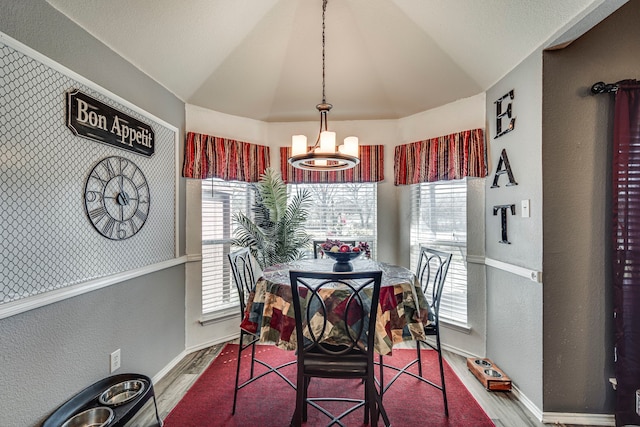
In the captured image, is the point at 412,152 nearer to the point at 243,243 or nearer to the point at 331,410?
the point at 243,243

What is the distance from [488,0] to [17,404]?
3.56 m

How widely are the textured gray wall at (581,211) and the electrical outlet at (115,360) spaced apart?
293cm

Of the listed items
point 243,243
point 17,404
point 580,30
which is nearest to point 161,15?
point 243,243

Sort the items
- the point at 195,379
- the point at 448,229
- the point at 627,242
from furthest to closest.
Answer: the point at 448,229
the point at 195,379
the point at 627,242

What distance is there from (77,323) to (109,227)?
Result: 616mm

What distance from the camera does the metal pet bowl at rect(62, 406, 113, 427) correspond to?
5.32ft

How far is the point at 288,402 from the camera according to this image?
7.06ft

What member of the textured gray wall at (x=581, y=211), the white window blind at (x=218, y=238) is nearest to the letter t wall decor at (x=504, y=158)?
the textured gray wall at (x=581, y=211)

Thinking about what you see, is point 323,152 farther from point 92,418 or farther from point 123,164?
point 92,418

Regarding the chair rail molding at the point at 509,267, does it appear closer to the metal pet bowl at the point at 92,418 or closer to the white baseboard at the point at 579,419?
the white baseboard at the point at 579,419

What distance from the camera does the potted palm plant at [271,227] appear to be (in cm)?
321

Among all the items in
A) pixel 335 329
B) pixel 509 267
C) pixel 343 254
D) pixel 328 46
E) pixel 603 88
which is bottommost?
pixel 335 329

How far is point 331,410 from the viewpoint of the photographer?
6.72ft

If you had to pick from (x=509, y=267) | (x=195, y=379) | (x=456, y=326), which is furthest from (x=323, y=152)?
(x=456, y=326)
